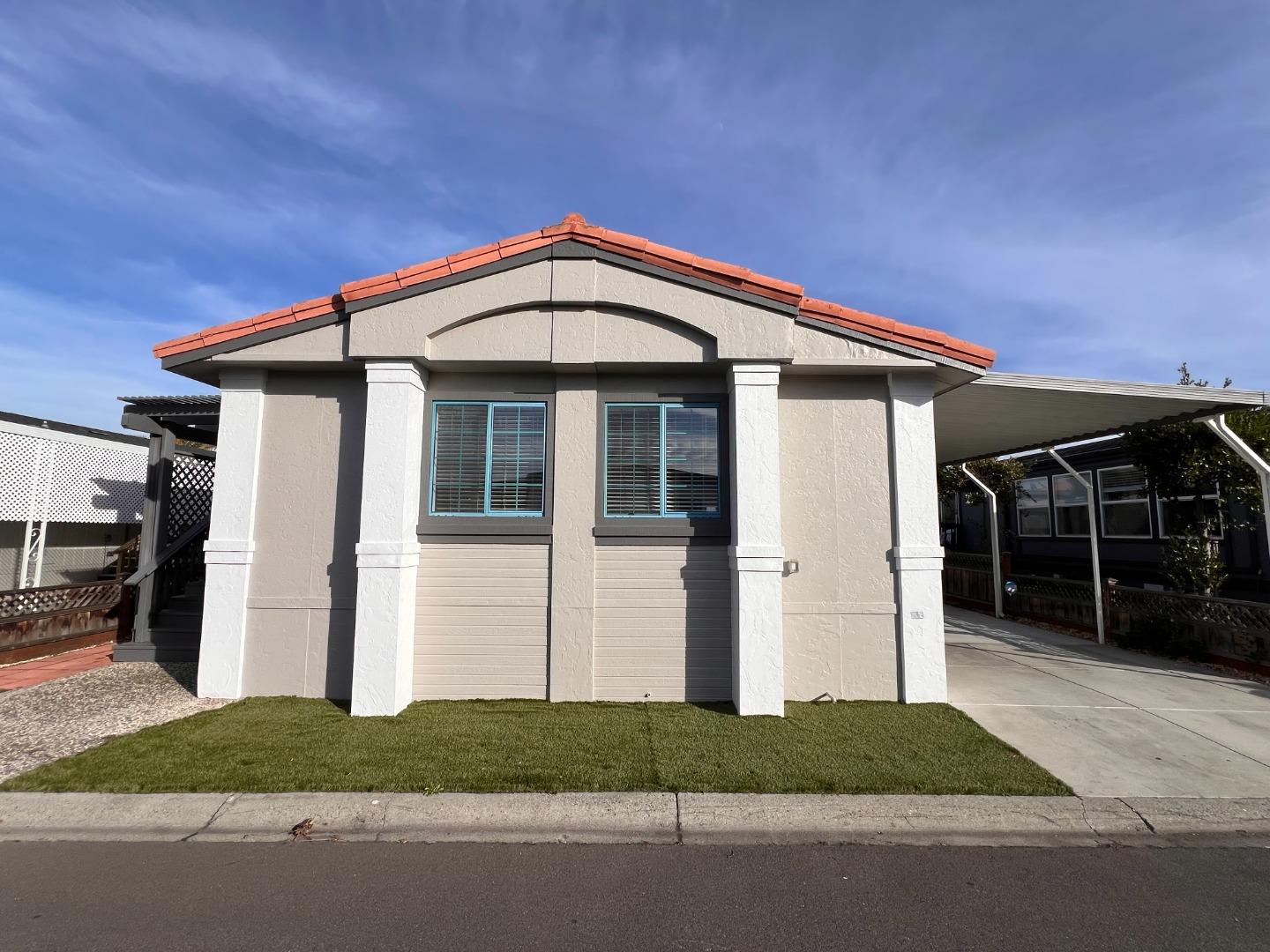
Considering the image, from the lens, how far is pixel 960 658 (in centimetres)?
842

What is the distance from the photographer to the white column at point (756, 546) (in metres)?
5.71

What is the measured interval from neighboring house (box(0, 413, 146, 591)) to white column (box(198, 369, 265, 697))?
21.1 ft

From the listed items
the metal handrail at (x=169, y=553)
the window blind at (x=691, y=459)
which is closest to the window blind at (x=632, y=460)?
the window blind at (x=691, y=459)

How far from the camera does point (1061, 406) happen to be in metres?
7.63

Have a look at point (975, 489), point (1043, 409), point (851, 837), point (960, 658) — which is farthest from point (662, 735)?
point (975, 489)

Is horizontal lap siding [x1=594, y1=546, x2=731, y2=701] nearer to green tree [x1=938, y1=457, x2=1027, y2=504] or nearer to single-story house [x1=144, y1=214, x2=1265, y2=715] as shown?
single-story house [x1=144, y1=214, x2=1265, y2=715]

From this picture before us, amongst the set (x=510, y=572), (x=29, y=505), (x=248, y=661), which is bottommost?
(x=248, y=661)

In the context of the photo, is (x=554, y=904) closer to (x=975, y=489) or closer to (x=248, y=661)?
(x=248, y=661)

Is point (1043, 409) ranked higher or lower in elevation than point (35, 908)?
higher

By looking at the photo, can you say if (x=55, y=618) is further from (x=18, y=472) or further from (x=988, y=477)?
(x=988, y=477)

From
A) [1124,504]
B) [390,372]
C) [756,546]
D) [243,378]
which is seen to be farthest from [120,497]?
[1124,504]

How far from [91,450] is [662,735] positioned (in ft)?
38.2

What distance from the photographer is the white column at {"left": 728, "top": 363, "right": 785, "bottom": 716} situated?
5.71m

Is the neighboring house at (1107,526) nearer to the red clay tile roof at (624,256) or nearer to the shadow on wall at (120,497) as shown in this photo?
the red clay tile roof at (624,256)
